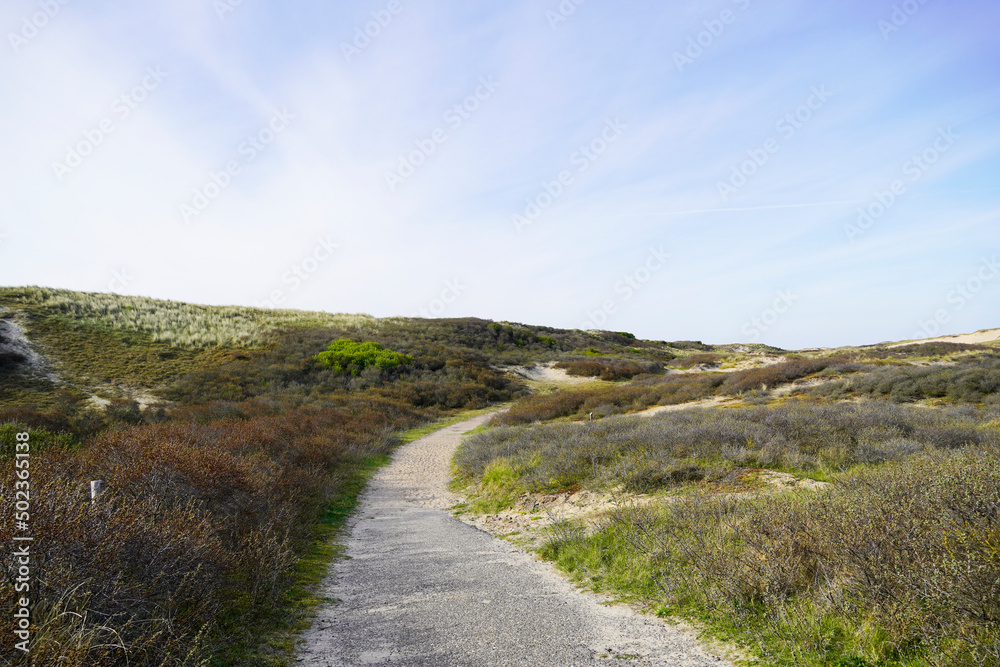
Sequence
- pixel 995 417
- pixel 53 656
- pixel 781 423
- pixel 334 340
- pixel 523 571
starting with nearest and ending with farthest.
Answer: pixel 53 656
pixel 523 571
pixel 781 423
pixel 995 417
pixel 334 340

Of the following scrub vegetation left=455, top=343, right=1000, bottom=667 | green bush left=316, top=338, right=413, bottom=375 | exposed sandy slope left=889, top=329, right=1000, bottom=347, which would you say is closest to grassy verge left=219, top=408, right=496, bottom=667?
scrub vegetation left=455, top=343, right=1000, bottom=667

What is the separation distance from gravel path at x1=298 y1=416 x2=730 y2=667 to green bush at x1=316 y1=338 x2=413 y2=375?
1112 inches

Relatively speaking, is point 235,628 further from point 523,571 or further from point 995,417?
point 995,417

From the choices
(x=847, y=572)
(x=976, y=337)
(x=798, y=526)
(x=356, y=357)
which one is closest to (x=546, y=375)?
(x=356, y=357)

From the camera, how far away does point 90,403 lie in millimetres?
21031

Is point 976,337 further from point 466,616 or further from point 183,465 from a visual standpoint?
point 183,465

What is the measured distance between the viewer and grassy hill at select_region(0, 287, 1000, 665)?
10.9 feet

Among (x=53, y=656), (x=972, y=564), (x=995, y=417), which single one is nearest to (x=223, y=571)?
(x=53, y=656)

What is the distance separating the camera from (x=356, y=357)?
36.7 meters

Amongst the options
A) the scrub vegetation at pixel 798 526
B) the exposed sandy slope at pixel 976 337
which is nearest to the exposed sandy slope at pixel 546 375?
the scrub vegetation at pixel 798 526

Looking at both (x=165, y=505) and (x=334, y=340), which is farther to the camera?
(x=334, y=340)

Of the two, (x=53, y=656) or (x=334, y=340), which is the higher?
(x=334, y=340)

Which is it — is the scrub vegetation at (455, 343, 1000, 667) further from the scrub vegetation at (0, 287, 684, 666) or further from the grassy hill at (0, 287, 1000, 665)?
the scrub vegetation at (0, 287, 684, 666)

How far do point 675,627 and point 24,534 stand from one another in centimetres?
520
